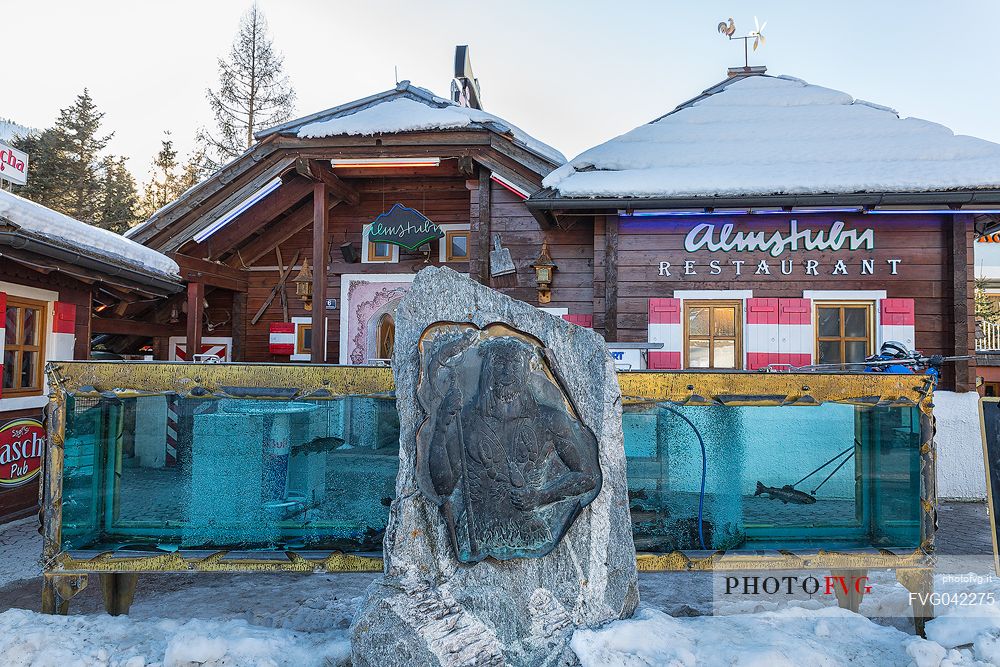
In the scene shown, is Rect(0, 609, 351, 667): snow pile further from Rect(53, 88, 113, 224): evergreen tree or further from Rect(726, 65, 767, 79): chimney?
Rect(53, 88, 113, 224): evergreen tree

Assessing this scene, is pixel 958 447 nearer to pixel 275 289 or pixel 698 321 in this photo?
pixel 698 321

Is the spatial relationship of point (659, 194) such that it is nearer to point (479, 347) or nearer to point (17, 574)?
point (479, 347)

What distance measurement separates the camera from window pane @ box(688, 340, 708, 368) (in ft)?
26.8

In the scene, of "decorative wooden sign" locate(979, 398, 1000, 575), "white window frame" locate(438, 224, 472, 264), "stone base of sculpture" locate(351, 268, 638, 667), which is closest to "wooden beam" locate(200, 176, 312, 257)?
"white window frame" locate(438, 224, 472, 264)

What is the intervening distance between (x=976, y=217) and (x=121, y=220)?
25181mm

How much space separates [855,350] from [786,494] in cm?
527

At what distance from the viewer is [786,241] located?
26.5ft

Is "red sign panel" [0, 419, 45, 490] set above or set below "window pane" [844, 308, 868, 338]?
below

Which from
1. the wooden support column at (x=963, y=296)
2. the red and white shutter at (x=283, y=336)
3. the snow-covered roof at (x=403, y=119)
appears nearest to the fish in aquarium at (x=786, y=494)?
the wooden support column at (x=963, y=296)

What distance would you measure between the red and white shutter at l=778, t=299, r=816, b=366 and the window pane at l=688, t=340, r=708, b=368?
3.21ft

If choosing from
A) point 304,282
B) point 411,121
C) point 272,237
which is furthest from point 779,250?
point 272,237

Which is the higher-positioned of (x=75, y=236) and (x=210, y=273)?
(x=210, y=273)

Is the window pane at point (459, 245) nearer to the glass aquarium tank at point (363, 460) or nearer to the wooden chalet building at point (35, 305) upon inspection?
the wooden chalet building at point (35, 305)

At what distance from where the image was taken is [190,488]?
3711 mm
